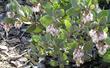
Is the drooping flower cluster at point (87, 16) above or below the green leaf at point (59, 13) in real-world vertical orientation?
below

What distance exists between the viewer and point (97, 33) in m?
1.74

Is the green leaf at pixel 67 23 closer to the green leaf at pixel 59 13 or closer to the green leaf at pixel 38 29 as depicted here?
the green leaf at pixel 59 13

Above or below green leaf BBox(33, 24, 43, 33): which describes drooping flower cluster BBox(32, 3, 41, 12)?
above

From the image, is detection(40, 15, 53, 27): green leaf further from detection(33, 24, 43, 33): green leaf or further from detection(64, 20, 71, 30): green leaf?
detection(33, 24, 43, 33): green leaf

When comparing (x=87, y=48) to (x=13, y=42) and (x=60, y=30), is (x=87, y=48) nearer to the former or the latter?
(x=60, y=30)

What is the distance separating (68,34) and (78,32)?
69 mm

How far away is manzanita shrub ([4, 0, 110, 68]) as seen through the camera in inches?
69.6

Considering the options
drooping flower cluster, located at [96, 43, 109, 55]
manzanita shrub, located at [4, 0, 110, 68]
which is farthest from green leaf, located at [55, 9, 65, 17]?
drooping flower cluster, located at [96, 43, 109, 55]

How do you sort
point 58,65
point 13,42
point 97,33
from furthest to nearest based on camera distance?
point 13,42
point 58,65
point 97,33

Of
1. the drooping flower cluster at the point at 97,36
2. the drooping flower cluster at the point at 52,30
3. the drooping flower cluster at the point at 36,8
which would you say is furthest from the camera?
the drooping flower cluster at the point at 36,8

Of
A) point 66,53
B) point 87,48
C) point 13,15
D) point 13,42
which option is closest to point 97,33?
point 87,48

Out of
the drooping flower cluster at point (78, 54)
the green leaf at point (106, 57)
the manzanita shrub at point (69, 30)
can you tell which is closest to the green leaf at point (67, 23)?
the manzanita shrub at point (69, 30)

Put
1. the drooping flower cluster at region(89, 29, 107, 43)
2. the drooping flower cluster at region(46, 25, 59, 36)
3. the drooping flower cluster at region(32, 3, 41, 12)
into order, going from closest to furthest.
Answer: the drooping flower cluster at region(89, 29, 107, 43) < the drooping flower cluster at region(46, 25, 59, 36) < the drooping flower cluster at region(32, 3, 41, 12)

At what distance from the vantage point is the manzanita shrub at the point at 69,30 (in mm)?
1769
